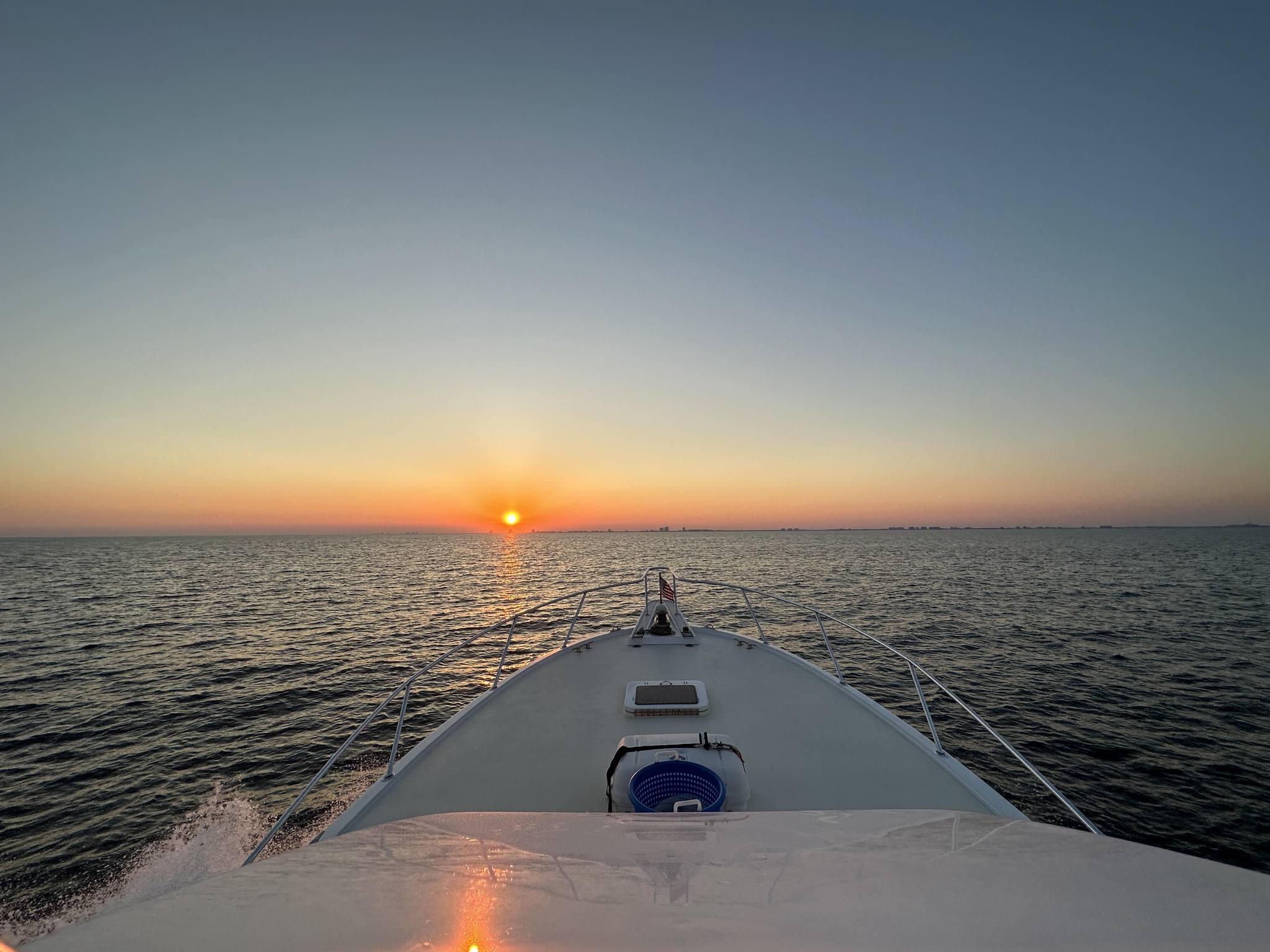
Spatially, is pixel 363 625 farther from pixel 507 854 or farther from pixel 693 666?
pixel 507 854

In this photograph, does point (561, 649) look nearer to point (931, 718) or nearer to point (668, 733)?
point (668, 733)

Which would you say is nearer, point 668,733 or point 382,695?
point 668,733

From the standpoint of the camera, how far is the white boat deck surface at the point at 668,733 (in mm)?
4965

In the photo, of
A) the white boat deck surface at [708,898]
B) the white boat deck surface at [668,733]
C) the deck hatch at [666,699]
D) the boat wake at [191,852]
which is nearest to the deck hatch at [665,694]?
the deck hatch at [666,699]

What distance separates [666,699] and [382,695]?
10.5 m

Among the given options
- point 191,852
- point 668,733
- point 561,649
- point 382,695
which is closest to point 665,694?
point 668,733

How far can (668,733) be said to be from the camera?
6523mm

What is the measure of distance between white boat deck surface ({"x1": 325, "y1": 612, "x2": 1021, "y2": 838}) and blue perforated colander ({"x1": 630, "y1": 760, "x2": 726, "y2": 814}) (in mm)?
805

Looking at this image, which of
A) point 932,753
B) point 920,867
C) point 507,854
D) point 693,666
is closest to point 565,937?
point 507,854

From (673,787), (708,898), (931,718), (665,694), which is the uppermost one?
(708,898)

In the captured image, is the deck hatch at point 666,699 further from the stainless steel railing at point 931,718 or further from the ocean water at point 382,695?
the stainless steel railing at point 931,718

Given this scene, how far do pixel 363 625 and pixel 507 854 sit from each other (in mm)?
24827

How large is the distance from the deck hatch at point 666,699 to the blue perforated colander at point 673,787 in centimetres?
277

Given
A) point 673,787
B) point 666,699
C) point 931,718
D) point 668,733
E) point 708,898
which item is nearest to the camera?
point 708,898
